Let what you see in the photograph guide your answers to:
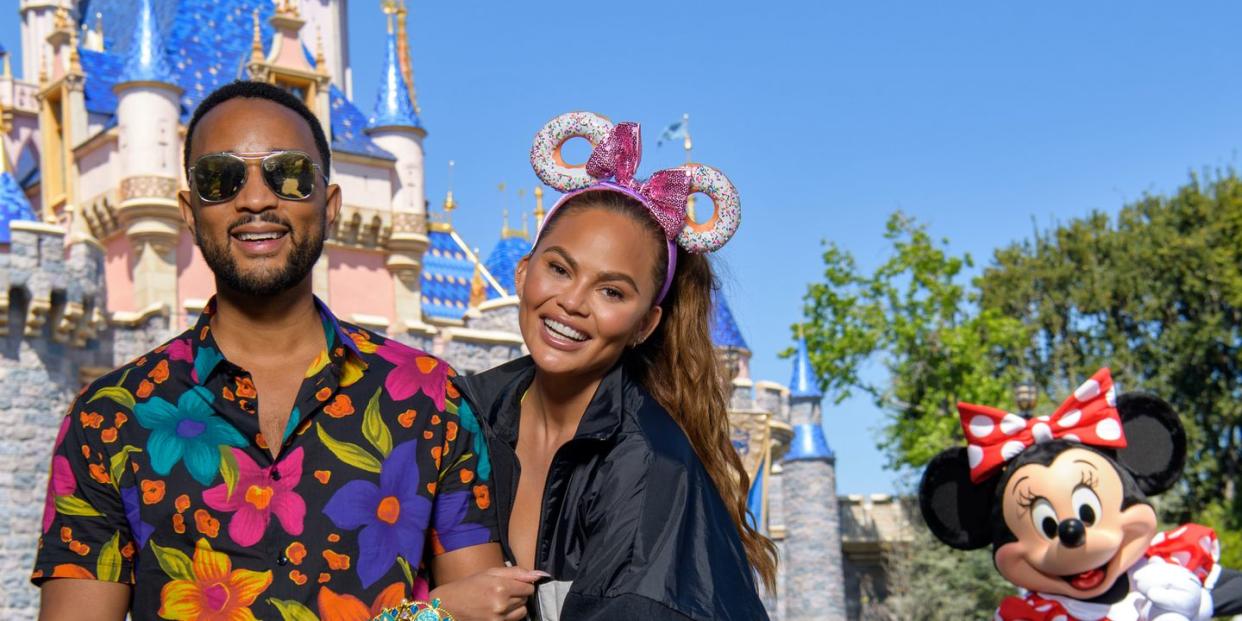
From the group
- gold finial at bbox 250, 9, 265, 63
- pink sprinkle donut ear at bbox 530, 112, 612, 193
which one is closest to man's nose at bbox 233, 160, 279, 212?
pink sprinkle donut ear at bbox 530, 112, 612, 193

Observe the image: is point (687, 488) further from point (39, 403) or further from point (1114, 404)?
point (39, 403)

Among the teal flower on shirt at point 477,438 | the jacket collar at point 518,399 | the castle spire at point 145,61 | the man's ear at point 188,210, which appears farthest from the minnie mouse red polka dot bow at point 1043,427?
the castle spire at point 145,61

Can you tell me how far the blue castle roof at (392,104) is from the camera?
21000mm

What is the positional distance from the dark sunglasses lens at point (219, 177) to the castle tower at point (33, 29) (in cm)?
2200

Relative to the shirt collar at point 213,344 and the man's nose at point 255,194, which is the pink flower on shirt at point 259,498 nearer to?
the shirt collar at point 213,344

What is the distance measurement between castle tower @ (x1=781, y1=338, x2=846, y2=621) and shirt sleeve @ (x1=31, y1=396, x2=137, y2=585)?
76.5 feet

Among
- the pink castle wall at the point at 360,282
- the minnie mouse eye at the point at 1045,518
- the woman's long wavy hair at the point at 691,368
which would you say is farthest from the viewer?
the pink castle wall at the point at 360,282

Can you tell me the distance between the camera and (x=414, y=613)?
2938 mm

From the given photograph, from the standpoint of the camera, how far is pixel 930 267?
27.2 meters

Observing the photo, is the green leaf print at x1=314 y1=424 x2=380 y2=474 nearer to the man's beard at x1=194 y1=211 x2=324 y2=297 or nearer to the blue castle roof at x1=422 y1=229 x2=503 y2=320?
the man's beard at x1=194 y1=211 x2=324 y2=297

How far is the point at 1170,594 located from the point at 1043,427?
30.0 inches

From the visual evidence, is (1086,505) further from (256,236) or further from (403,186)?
(403,186)

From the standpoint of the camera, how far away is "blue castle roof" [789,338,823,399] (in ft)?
88.2

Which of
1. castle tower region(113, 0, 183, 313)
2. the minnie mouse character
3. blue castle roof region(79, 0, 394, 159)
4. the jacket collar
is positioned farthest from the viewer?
blue castle roof region(79, 0, 394, 159)
